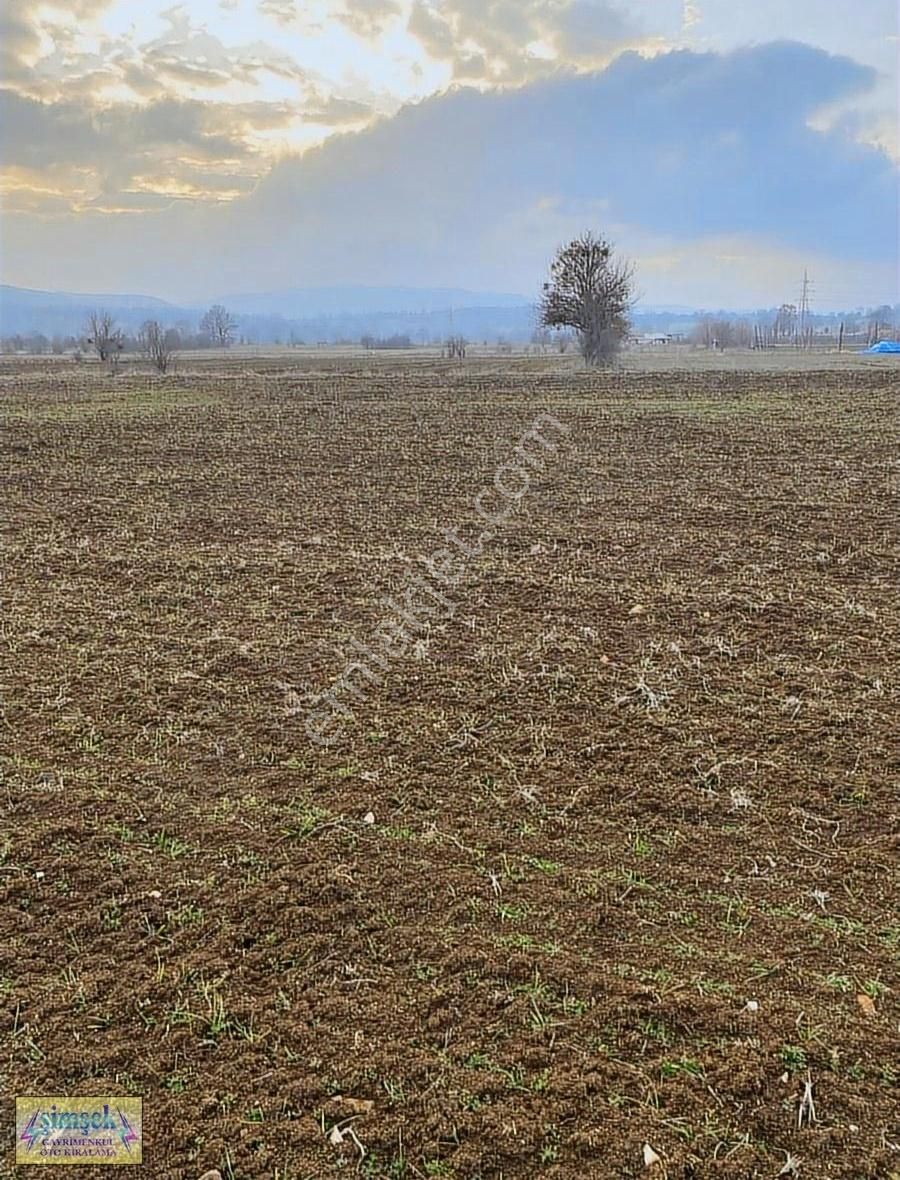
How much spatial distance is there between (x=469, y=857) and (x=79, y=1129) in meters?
1.35

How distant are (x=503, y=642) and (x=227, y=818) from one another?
6.80 feet

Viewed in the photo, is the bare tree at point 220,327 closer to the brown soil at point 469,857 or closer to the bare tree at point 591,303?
the bare tree at point 591,303

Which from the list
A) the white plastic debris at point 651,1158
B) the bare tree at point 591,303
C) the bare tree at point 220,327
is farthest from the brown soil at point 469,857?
the bare tree at point 220,327

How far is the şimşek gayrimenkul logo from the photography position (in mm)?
1809

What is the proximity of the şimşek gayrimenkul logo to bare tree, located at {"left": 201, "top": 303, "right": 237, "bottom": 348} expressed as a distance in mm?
86131

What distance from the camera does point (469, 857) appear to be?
9.11ft

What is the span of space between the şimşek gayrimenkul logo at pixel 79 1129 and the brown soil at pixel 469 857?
0.04 m

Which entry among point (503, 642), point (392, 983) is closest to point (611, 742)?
point (503, 642)

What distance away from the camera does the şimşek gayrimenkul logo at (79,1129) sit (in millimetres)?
1809

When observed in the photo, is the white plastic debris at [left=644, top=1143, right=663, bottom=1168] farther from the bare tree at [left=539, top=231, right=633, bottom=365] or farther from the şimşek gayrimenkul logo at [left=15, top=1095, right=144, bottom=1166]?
the bare tree at [left=539, top=231, right=633, bottom=365]

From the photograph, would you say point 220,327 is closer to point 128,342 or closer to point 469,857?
point 128,342
